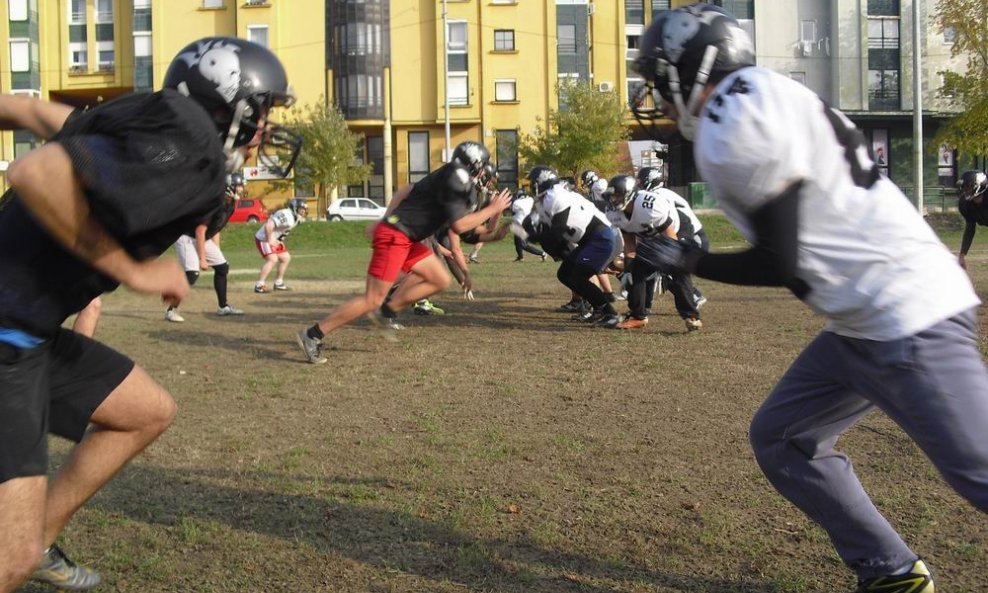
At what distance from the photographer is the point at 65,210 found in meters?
2.89

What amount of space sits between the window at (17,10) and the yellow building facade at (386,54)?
83 mm

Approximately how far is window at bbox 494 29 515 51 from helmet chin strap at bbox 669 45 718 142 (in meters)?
53.4

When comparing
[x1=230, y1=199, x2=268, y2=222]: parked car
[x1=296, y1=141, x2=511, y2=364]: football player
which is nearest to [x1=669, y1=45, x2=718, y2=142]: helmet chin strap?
[x1=296, y1=141, x2=511, y2=364]: football player

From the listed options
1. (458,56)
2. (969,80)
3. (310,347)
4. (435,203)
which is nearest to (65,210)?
(310,347)

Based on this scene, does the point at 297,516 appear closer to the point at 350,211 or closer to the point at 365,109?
the point at 350,211

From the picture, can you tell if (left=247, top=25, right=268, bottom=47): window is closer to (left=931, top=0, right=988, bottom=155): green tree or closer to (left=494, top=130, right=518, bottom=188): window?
(left=494, top=130, right=518, bottom=188): window

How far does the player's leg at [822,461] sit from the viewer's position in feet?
12.1

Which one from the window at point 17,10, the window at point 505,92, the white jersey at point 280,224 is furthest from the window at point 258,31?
the white jersey at point 280,224

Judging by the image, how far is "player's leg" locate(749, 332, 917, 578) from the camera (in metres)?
3.70

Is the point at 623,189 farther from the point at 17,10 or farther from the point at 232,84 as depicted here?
the point at 17,10

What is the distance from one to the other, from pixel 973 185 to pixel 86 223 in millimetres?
15538

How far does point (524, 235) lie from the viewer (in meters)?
12.9

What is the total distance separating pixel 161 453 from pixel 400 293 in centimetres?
468

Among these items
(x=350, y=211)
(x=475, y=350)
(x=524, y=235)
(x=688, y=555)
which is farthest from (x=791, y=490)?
(x=350, y=211)
